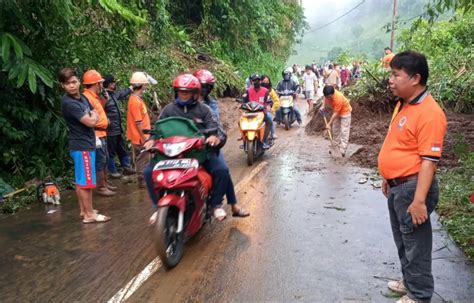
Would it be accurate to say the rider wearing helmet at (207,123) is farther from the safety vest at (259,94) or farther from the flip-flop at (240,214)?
the safety vest at (259,94)

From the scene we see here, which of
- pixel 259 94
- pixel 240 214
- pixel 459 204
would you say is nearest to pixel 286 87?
pixel 259 94

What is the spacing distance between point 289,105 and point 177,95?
8920 millimetres

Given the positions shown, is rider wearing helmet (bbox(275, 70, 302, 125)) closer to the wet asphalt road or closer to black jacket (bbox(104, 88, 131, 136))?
black jacket (bbox(104, 88, 131, 136))

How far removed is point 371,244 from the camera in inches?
198

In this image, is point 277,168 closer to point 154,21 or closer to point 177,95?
point 177,95

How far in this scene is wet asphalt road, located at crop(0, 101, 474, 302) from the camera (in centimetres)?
402

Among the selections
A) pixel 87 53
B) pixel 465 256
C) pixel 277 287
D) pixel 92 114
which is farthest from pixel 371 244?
pixel 87 53

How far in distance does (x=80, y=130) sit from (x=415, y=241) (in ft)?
13.6

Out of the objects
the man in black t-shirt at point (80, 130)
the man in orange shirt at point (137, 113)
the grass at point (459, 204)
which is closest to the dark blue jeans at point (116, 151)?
the man in orange shirt at point (137, 113)

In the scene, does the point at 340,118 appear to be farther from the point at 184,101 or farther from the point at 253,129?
the point at 184,101

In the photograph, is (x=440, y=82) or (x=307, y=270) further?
(x=440, y=82)

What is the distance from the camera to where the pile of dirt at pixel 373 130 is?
29.2 feet

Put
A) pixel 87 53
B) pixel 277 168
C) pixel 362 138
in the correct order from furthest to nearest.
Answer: pixel 362 138 < pixel 277 168 < pixel 87 53

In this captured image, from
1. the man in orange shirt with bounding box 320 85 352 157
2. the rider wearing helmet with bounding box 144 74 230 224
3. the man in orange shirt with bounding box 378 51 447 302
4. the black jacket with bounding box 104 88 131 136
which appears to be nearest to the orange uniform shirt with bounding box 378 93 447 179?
the man in orange shirt with bounding box 378 51 447 302
